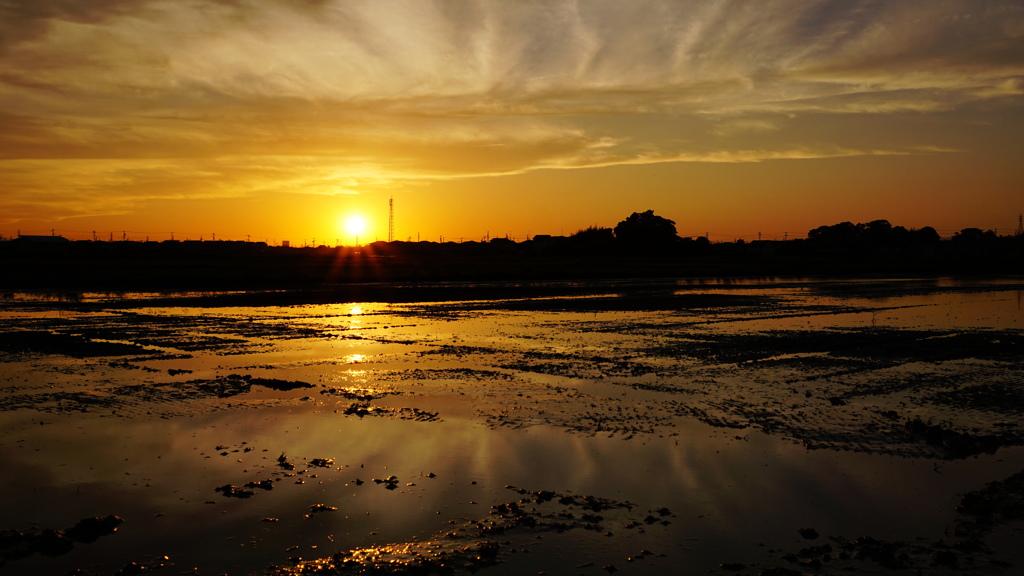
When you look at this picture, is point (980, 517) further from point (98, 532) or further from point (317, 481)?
point (98, 532)

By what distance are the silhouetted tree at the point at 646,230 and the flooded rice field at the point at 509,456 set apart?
129039mm

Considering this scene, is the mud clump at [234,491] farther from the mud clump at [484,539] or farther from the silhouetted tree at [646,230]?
the silhouetted tree at [646,230]

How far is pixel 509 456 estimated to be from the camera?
8.96 m

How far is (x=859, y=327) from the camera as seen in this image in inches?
970

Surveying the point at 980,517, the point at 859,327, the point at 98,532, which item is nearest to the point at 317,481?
the point at 98,532

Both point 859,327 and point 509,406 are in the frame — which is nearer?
point 509,406

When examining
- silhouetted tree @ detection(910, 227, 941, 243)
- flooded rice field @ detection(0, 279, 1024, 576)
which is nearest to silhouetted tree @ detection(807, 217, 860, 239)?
silhouetted tree @ detection(910, 227, 941, 243)

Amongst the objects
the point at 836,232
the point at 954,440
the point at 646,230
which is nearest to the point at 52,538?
the point at 954,440

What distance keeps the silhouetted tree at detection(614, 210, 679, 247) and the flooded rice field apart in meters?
129

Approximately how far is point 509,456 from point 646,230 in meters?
145

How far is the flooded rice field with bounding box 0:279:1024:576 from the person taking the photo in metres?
6.20

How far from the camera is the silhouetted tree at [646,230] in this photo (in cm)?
14812

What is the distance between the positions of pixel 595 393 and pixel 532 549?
6873mm

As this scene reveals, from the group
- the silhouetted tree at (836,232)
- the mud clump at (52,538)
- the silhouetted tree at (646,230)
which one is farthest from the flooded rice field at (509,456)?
the silhouetted tree at (836,232)
